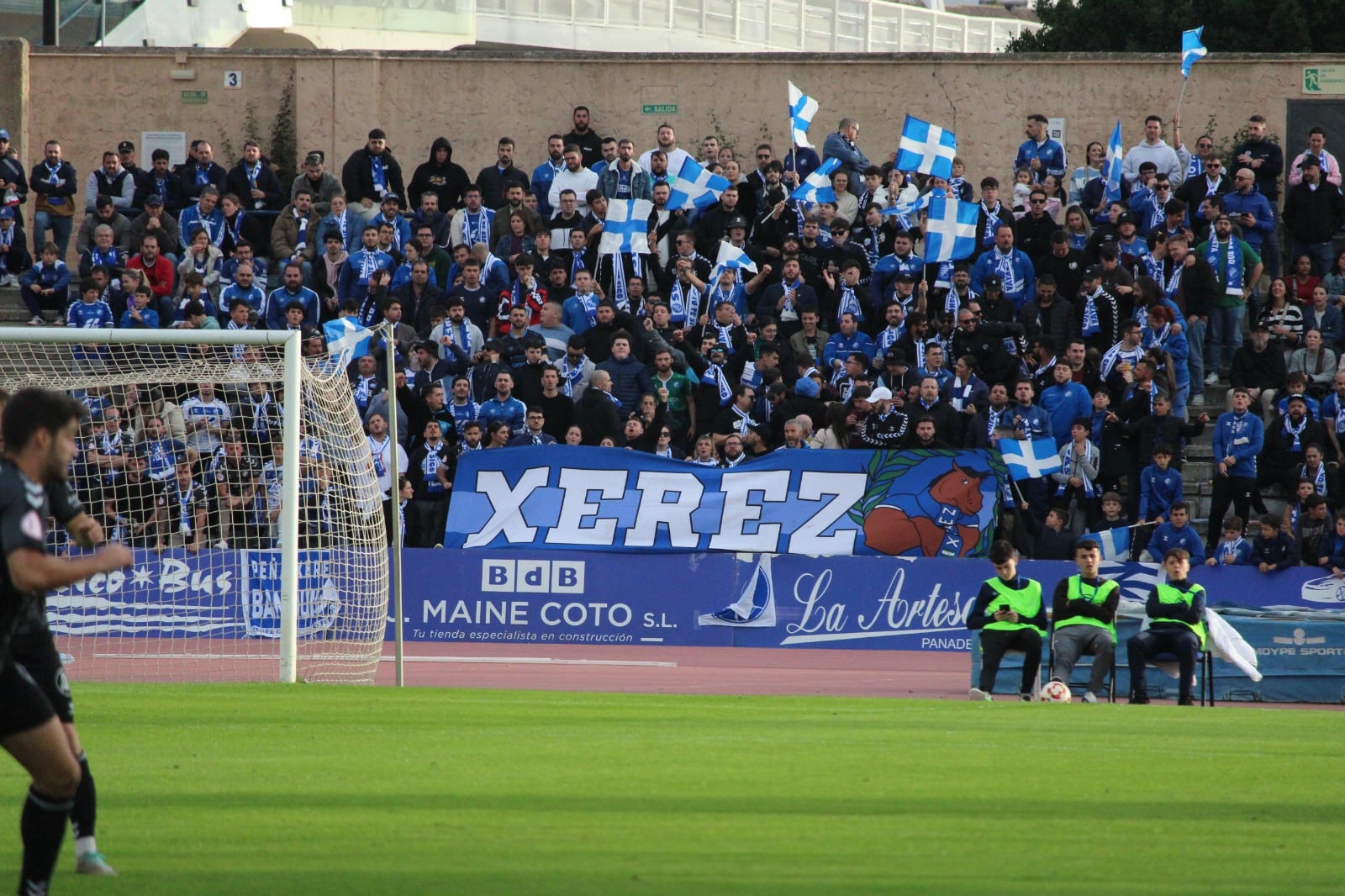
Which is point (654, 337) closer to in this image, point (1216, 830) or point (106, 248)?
point (106, 248)

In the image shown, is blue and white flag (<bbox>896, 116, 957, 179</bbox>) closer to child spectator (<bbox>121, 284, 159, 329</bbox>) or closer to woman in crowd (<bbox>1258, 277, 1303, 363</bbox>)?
woman in crowd (<bbox>1258, 277, 1303, 363</bbox>)

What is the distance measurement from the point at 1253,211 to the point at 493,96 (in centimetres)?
1392

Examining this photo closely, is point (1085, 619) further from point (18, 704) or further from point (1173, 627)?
point (18, 704)

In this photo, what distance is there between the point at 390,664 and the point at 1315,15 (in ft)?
104

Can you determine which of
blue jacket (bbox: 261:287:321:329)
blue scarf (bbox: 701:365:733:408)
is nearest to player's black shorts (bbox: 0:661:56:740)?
blue scarf (bbox: 701:365:733:408)

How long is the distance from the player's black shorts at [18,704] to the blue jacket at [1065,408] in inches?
657

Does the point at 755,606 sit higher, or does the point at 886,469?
the point at 886,469

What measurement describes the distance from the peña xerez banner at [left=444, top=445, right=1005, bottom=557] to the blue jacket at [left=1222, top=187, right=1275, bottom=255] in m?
5.97

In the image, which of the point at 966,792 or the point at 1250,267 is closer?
the point at 966,792

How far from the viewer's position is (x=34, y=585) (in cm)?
559

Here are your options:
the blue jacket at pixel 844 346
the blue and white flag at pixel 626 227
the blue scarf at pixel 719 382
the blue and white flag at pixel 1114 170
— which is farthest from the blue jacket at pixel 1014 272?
the blue and white flag at pixel 626 227

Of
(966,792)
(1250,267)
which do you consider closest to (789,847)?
(966,792)

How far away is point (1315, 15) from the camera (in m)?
40.8

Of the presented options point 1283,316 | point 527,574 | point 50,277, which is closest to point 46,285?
point 50,277
